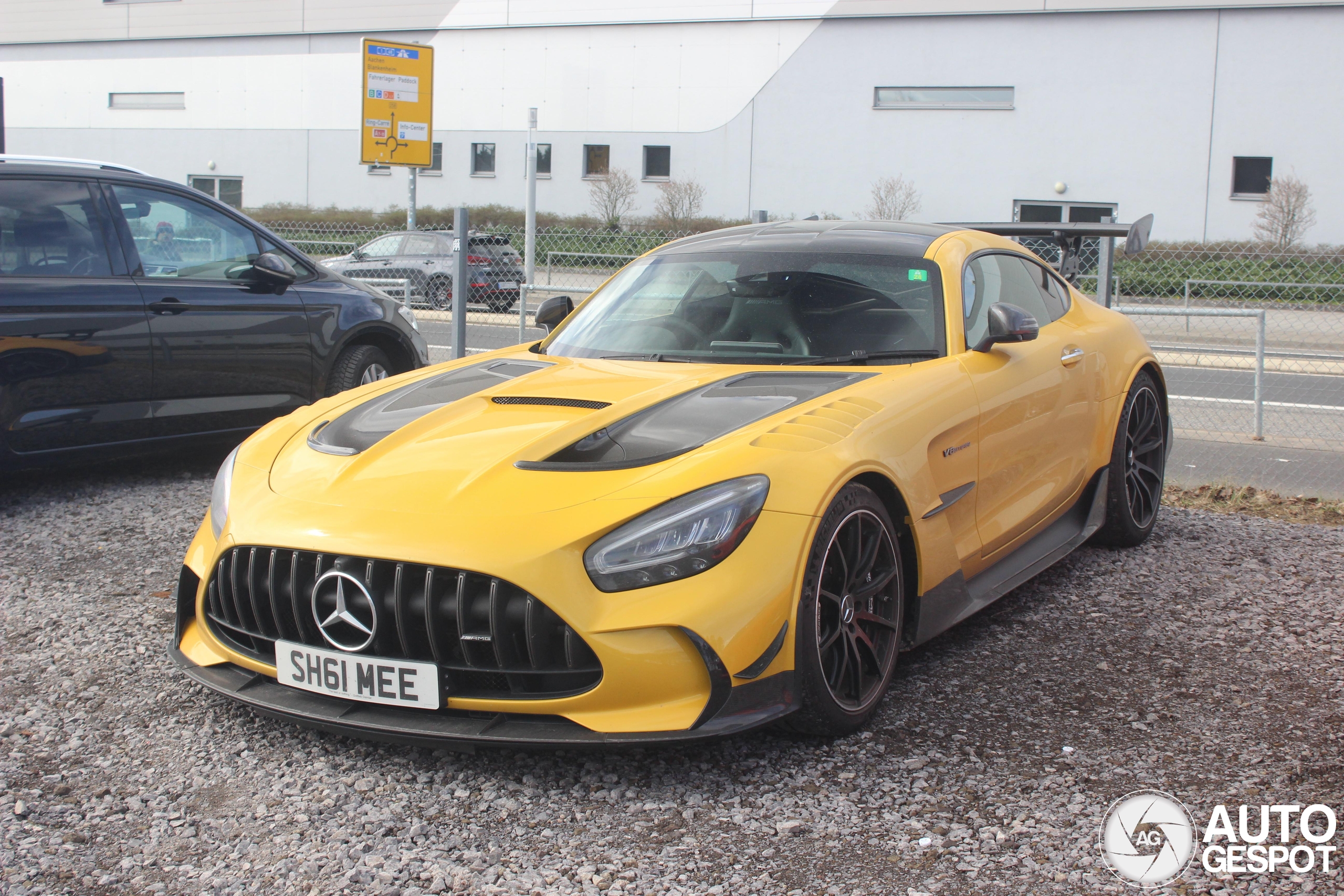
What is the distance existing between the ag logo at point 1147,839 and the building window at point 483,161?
131 ft

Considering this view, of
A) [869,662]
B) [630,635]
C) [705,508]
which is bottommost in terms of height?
[869,662]

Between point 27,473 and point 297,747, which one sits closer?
point 297,747

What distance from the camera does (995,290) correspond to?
446 centimetres

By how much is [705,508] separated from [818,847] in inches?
31.3

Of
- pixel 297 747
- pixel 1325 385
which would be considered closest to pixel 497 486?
pixel 297 747

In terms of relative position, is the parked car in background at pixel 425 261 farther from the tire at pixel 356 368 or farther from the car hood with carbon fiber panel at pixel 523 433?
the car hood with carbon fiber panel at pixel 523 433

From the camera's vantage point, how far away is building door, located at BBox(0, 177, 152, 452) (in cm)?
534

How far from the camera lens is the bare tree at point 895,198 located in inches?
1347

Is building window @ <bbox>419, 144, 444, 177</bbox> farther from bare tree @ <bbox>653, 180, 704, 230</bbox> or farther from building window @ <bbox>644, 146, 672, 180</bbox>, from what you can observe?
bare tree @ <bbox>653, 180, 704, 230</bbox>

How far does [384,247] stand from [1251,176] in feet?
78.1

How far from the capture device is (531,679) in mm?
2750

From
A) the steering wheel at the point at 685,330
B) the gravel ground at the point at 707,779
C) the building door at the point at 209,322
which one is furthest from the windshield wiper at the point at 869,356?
the building door at the point at 209,322

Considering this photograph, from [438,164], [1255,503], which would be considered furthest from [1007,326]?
[438,164]

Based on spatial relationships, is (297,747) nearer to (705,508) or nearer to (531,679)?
(531,679)
